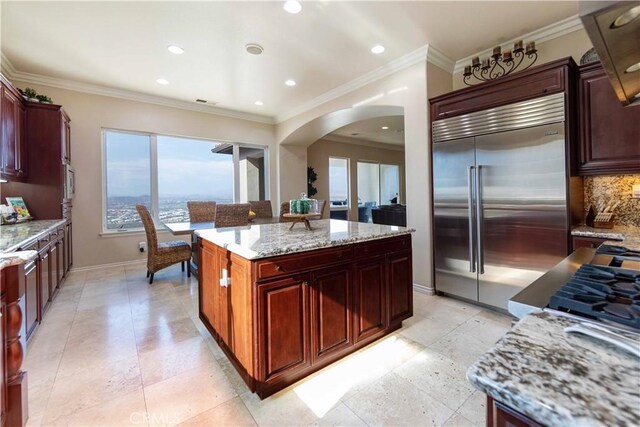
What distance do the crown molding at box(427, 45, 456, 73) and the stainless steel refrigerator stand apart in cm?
81

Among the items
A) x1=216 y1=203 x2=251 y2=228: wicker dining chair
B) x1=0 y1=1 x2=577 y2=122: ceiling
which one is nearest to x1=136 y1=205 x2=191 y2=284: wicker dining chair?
x1=216 y1=203 x2=251 y2=228: wicker dining chair

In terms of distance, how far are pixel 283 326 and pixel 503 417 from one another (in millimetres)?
1344

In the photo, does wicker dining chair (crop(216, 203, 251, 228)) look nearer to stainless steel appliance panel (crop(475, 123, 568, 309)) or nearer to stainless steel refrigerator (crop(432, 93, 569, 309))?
stainless steel refrigerator (crop(432, 93, 569, 309))

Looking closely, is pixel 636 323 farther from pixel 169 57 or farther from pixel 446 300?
pixel 169 57

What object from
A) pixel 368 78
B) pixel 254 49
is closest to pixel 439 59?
pixel 368 78

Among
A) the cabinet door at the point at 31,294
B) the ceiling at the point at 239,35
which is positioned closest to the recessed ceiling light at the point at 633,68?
the ceiling at the point at 239,35

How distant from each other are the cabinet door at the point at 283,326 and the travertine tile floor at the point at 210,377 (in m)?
0.19

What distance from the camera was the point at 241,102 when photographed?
5.22 meters

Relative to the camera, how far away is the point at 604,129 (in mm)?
2381

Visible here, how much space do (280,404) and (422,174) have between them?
9.27 ft

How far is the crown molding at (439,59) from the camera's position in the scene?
3.30 m

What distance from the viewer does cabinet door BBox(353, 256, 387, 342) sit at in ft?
6.81

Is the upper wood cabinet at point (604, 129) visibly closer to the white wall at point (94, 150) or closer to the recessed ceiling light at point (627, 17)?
the recessed ceiling light at point (627, 17)

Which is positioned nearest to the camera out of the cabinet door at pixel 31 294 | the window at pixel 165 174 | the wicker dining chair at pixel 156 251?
the cabinet door at pixel 31 294
